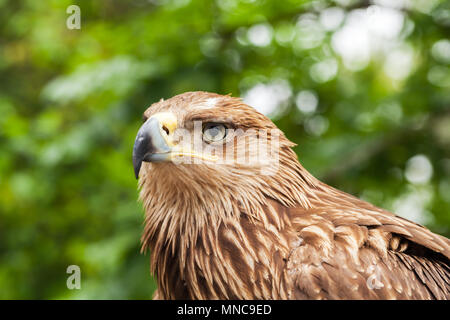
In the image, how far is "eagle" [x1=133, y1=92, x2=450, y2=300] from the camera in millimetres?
1860

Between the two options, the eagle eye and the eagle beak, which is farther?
the eagle eye

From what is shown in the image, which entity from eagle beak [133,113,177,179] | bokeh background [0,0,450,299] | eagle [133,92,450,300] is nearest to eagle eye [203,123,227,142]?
eagle [133,92,450,300]

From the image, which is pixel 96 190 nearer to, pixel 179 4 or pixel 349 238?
pixel 179 4

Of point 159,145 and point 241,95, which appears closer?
point 159,145

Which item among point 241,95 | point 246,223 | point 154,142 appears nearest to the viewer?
point 154,142

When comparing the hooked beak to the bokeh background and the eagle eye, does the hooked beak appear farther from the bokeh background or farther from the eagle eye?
the bokeh background

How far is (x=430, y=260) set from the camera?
2084mm

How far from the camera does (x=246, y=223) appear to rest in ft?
6.56

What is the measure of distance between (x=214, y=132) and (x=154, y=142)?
0.93 ft

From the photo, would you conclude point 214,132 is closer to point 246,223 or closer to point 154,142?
point 154,142

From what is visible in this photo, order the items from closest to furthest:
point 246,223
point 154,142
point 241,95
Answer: point 154,142 → point 246,223 → point 241,95

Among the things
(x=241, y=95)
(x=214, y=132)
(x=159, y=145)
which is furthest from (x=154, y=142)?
(x=241, y=95)

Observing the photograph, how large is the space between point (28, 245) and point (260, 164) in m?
4.77

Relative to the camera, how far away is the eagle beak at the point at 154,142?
188 centimetres
